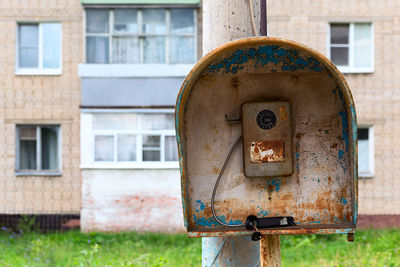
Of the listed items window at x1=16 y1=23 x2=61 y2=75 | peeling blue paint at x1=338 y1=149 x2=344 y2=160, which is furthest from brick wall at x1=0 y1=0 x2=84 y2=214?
peeling blue paint at x1=338 y1=149 x2=344 y2=160

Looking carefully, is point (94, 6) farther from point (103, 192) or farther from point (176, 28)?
point (103, 192)

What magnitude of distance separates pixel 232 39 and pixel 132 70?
429 inches

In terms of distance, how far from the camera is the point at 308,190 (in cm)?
315

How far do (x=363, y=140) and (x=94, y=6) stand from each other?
7.70 m

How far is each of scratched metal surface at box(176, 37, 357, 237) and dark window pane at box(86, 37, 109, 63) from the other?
435 inches

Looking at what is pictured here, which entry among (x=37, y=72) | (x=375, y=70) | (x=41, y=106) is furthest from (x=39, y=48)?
(x=375, y=70)

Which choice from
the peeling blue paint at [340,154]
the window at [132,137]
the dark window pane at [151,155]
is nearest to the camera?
the peeling blue paint at [340,154]

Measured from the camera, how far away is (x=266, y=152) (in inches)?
122

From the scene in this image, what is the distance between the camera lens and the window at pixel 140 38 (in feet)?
45.1

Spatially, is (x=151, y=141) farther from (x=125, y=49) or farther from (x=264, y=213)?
(x=264, y=213)

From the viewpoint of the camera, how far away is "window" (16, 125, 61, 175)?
14.6 meters

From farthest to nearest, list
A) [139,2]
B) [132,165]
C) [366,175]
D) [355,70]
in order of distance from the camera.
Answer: [355,70]
[366,175]
[139,2]
[132,165]

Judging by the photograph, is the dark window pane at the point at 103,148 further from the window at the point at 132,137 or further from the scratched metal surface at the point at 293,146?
the scratched metal surface at the point at 293,146

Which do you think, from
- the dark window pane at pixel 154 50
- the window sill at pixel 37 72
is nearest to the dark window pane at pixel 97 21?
the dark window pane at pixel 154 50
